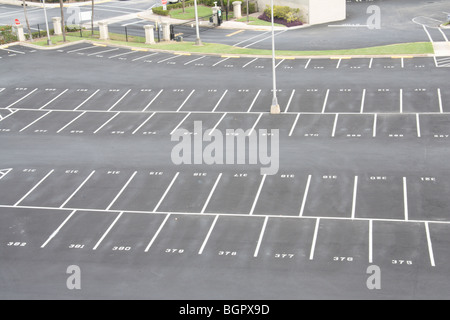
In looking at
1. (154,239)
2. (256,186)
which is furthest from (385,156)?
(154,239)

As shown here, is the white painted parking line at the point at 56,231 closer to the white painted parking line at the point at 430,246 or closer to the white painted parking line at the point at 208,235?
the white painted parking line at the point at 208,235

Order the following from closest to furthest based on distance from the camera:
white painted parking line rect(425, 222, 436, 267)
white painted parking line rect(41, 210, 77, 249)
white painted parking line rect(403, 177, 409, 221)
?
white painted parking line rect(425, 222, 436, 267), white painted parking line rect(41, 210, 77, 249), white painted parking line rect(403, 177, 409, 221)

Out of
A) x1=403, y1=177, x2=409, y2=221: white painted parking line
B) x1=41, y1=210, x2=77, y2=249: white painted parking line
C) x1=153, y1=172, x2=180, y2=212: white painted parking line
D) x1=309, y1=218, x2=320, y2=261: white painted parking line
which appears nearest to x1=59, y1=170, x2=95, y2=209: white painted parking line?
x1=41, y1=210, x2=77, y2=249: white painted parking line

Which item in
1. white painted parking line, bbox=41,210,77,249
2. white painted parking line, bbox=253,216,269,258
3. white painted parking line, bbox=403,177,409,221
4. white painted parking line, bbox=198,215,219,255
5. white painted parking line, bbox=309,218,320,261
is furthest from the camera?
white painted parking line, bbox=403,177,409,221

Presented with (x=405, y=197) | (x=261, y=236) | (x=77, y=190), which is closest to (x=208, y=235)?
(x=261, y=236)

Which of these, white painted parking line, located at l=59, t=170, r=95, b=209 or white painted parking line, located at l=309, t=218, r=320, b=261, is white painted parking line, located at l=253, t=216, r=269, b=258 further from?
white painted parking line, located at l=59, t=170, r=95, b=209

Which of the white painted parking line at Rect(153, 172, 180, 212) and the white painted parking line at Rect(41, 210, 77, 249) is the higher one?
the white painted parking line at Rect(153, 172, 180, 212)

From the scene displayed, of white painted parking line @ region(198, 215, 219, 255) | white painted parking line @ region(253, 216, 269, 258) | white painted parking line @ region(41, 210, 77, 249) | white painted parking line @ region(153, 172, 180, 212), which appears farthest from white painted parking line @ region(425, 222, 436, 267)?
white painted parking line @ region(41, 210, 77, 249)

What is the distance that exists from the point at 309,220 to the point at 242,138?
9.71 meters

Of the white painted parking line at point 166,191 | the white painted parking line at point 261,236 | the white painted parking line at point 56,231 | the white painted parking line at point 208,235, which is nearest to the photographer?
the white painted parking line at point 261,236

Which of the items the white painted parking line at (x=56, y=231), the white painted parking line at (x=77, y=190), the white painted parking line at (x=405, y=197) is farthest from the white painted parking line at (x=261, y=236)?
the white painted parking line at (x=77, y=190)

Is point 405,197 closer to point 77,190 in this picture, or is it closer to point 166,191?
point 166,191

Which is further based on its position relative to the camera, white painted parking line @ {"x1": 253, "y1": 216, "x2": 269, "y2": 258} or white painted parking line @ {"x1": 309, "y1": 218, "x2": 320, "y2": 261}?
white painted parking line @ {"x1": 253, "y1": 216, "x2": 269, "y2": 258}

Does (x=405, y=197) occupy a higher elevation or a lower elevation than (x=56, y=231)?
higher
